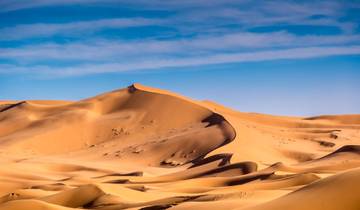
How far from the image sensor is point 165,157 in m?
37.5

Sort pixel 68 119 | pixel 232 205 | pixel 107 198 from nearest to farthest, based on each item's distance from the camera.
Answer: pixel 232 205, pixel 107 198, pixel 68 119

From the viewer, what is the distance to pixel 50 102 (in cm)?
6831

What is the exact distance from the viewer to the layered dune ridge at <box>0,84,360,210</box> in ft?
49.6

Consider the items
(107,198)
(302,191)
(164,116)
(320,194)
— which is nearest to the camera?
(320,194)

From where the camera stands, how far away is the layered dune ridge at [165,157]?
15109mm

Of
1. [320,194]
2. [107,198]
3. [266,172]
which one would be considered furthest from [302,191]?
[266,172]

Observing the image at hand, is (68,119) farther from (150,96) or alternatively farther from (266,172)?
(266,172)

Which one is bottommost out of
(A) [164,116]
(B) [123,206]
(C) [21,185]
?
(B) [123,206]

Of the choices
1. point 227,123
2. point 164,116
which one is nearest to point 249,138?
point 227,123

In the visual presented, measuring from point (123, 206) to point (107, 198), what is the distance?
4.23ft

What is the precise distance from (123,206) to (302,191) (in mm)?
7005

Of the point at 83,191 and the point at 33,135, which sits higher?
the point at 33,135

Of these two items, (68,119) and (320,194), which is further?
(68,119)

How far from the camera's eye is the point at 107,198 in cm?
1744
